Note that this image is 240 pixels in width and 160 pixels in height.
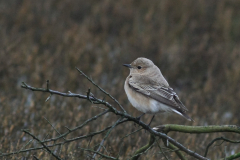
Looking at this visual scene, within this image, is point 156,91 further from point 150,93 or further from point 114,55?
point 114,55

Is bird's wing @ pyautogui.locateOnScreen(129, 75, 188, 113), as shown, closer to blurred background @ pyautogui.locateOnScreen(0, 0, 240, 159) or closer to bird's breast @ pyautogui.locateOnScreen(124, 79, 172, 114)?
bird's breast @ pyautogui.locateOnScreen(124, 79, 172, 114)

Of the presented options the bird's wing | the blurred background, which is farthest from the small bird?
the blurred background

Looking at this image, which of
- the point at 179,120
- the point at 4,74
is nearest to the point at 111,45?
the point at 4,74

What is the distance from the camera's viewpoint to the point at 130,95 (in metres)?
3.95

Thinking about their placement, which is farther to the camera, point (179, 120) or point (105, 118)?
point (179, 120)

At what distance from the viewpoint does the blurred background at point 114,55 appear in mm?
5535

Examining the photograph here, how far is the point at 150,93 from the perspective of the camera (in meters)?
3.96

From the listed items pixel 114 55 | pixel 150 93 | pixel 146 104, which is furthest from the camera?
pixel 114 55

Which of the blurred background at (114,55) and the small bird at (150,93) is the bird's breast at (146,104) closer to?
the small bird at (150,93)

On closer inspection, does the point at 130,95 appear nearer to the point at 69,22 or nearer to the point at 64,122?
the point at 64,122

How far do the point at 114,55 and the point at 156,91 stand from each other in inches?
183

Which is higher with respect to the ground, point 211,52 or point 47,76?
point 211,52

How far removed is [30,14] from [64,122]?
15.1 ft

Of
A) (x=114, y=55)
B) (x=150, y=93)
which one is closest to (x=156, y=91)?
(x=150, y=93)
